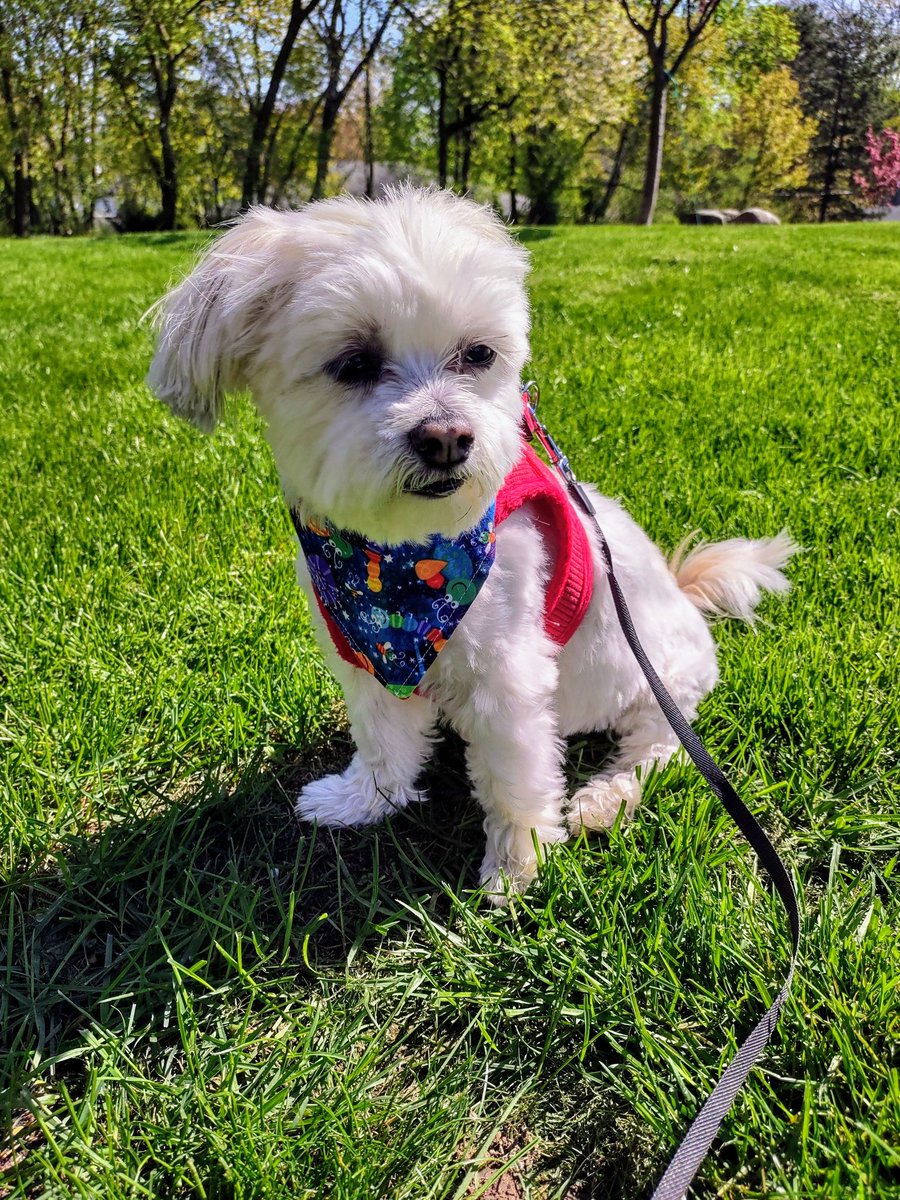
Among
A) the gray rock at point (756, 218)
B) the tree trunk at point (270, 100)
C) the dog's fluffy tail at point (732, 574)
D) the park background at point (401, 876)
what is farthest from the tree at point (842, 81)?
the dog's fluffy tail at point (732, 574)

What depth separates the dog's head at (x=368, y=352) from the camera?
5.82 feet

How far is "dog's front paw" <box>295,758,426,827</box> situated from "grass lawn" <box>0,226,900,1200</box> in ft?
0.23

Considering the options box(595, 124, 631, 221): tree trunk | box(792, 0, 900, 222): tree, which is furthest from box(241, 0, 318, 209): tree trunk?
box(792, 0, 900, 222): tree

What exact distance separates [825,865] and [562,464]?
4.48ft

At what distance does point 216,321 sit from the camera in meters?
1.89

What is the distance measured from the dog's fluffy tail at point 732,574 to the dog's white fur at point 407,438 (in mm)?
515

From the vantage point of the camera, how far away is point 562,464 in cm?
245

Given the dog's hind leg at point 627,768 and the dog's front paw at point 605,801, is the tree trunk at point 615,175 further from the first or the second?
the dog's front paw at point 605,801

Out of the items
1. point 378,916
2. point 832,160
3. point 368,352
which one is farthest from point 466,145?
→ point 378,916

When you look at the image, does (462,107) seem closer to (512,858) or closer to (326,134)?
(326,134)

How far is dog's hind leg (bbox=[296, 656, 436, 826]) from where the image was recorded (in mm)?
2385

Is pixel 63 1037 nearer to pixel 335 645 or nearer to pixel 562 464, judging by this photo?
pixel 335 645

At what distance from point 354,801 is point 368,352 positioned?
1.34m

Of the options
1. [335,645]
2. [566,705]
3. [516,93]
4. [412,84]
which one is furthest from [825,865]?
[412,84]
